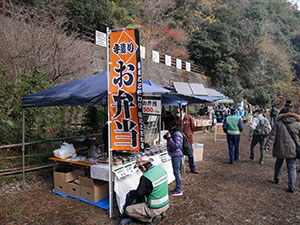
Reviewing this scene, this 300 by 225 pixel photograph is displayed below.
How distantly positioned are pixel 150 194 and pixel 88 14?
48.0 feet

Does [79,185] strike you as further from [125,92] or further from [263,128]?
[263,128]

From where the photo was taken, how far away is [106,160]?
4250mm

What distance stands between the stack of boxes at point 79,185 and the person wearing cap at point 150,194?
3.09ft

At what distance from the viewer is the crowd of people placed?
10.7 ft

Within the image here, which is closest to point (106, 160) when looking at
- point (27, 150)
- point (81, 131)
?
point (27, 150)

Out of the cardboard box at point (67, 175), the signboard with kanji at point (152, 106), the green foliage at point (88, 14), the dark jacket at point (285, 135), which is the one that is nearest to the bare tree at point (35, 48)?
the green foliage at point (88, 14)

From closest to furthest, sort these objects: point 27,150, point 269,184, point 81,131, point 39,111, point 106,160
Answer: point 106,160, point 269,184, point 27,150, point 39,111, point 81,131

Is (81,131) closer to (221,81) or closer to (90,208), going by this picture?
(90,208)

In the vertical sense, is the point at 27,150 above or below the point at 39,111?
below

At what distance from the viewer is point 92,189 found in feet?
13.5

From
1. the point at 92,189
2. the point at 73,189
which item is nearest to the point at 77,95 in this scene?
the point at 92,189

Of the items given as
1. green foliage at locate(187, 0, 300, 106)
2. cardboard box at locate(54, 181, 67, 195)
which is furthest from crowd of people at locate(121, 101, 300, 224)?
green foliage at locate(187, 0, 300, 106)

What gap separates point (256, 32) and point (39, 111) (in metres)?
35.6

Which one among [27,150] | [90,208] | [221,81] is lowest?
[90,208]
